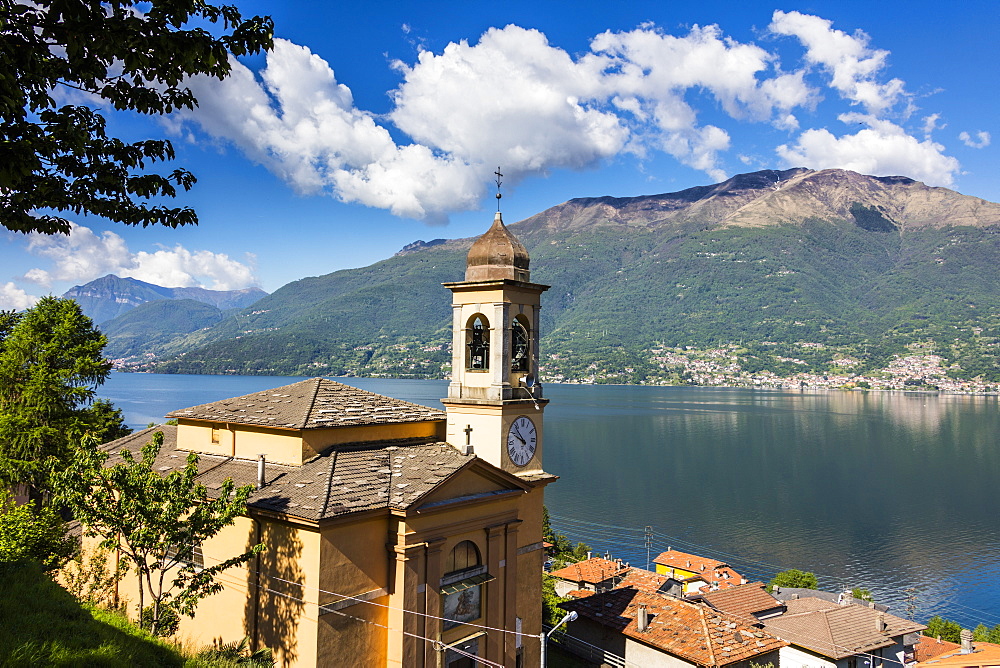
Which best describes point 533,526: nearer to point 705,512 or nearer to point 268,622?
point 268,622

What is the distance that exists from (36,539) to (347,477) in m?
8.59

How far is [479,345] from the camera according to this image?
19.5 meters

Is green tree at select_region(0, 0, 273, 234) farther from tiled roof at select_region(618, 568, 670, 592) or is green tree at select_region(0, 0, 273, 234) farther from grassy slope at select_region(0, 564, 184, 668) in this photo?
tiled roof at select_region(618, 568, 670, 592)

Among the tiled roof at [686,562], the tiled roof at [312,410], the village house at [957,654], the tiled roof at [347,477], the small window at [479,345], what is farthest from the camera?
the tiled roof at [686,562]

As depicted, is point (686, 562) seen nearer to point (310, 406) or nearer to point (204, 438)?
point (310, 406)

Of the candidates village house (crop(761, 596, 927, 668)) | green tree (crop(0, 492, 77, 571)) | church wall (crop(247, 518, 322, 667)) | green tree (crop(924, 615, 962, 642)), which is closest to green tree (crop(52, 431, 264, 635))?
church wall (crop(247, 518, 322, 667))

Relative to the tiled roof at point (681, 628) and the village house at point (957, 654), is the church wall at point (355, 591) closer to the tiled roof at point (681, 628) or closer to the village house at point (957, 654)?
the tiled roof at point (681, 628)

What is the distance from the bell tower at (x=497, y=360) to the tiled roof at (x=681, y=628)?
1132cm

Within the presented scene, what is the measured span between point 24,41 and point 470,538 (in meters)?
13.7

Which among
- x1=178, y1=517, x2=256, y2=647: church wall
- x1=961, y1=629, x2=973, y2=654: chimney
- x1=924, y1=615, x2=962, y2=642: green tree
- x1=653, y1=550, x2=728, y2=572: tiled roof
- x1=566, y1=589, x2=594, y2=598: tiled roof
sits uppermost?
x1=178, y1=517, x2=256, y2=647: church wall

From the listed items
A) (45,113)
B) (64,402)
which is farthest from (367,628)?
(64,402)

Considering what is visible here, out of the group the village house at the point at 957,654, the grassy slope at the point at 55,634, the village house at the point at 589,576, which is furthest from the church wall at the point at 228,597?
the village house at the point at 589,576

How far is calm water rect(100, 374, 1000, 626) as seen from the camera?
60.8 m

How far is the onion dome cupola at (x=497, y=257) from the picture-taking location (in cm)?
1908
